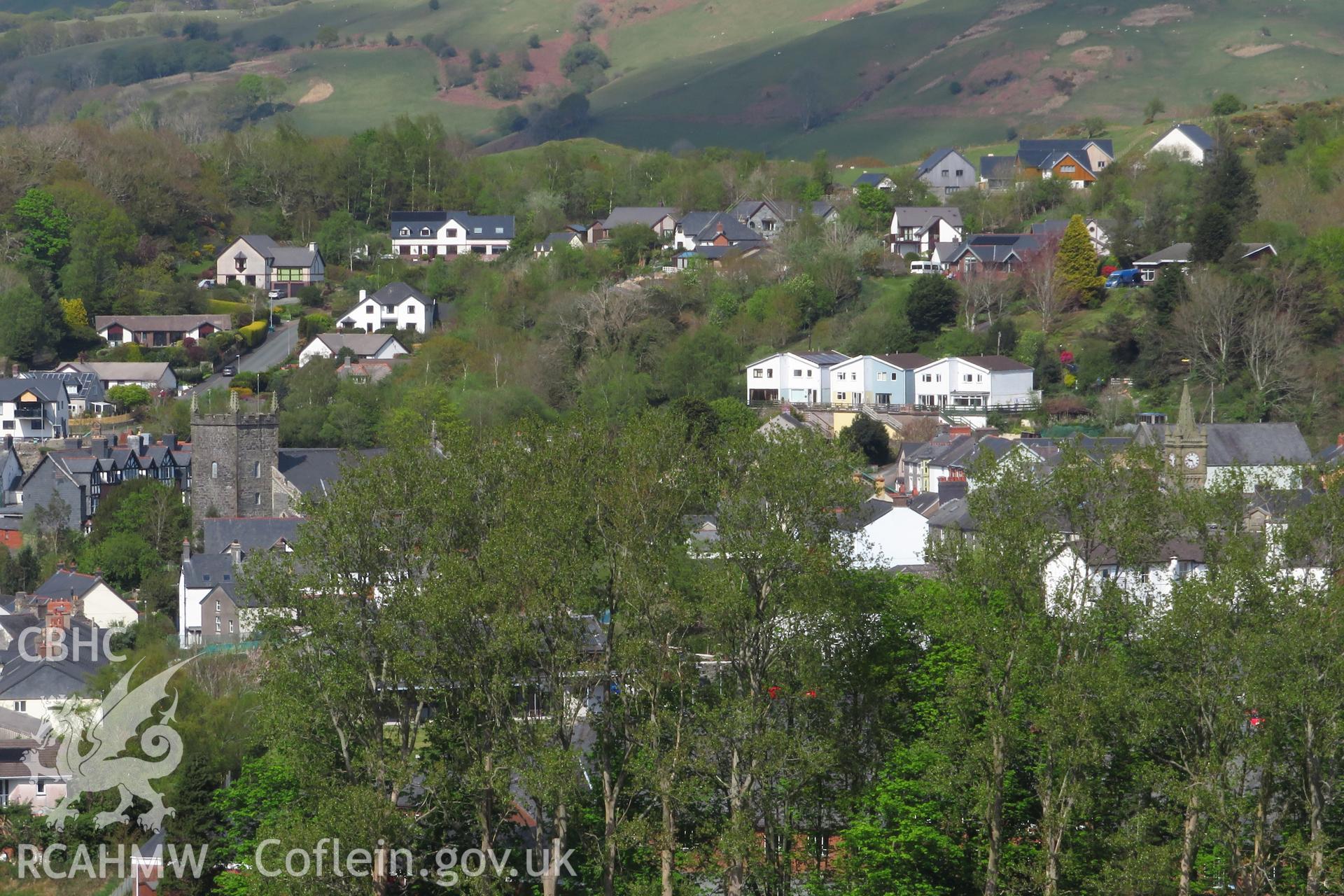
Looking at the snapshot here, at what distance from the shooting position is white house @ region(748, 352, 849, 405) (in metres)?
63.8

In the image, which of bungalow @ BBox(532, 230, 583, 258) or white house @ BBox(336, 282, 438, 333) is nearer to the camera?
white house @ BBox(336, 282, 438, 333)

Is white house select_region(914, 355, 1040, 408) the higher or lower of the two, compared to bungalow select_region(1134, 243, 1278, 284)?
lower

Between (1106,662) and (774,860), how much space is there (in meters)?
5.28

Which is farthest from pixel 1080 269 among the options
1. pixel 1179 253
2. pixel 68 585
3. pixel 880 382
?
pixel 68 585

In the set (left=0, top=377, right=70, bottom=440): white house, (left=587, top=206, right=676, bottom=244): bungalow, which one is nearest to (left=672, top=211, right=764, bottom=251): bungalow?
(left=587, top=206, right=676, bottom=244): bungalow

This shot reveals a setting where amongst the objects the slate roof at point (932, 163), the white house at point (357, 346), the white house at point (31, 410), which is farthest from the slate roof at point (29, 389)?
the slate roof at point (932, 163)

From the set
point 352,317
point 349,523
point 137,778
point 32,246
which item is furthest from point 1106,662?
point 32,246

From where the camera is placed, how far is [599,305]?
6694cm

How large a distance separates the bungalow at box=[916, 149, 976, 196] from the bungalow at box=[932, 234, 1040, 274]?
16.9 meters

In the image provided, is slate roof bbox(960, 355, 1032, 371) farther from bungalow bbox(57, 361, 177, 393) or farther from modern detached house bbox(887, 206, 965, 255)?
bungalow bbox(57, 361, 177, 393)

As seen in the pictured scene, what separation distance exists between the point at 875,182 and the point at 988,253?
2062 centimetres

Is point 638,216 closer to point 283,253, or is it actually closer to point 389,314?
point 389,314

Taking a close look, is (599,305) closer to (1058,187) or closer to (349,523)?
(1058,187)

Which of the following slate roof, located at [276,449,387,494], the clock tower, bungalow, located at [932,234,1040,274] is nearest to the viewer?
the clock tower
